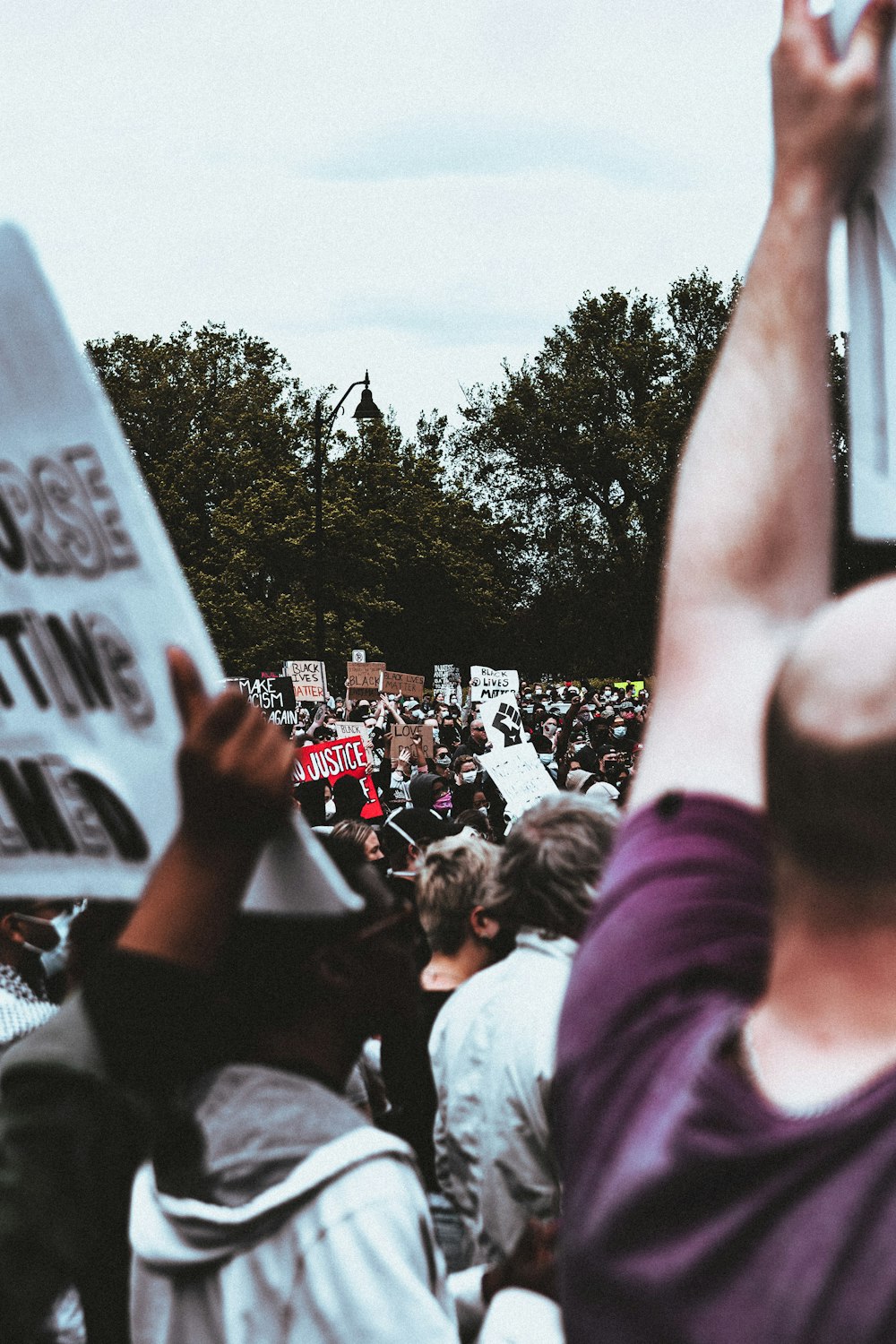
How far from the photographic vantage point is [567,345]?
50375mm

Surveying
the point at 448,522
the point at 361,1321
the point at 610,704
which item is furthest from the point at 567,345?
the point at 361,1321

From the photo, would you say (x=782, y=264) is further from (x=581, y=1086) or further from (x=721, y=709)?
(x=581, y=1086)

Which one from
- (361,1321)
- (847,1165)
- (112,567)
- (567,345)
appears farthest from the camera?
(567,345)

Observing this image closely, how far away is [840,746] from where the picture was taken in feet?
3.08

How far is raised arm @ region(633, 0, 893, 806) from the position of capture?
117 cm

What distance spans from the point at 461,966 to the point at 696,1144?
363 centimetres

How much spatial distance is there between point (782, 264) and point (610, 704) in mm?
30274

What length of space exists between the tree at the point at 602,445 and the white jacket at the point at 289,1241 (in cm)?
4619

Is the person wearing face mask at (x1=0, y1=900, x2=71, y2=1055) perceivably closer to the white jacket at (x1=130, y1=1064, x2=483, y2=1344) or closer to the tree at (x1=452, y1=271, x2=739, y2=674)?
the white jacket at (x1=130, y1=1064, x2=483, y2=1344)

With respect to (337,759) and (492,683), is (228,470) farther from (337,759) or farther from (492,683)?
(337,759)

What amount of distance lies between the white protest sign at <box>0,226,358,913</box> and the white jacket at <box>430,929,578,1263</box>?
1.89 m

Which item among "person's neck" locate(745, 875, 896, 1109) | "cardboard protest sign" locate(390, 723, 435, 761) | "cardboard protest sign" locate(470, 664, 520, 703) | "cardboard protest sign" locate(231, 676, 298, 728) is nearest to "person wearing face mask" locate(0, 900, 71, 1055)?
"person's neck" locate(745, 875, 896, 1109)

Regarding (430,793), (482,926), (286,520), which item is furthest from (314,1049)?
(286,520)

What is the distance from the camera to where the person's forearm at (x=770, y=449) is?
1231 millimetres
